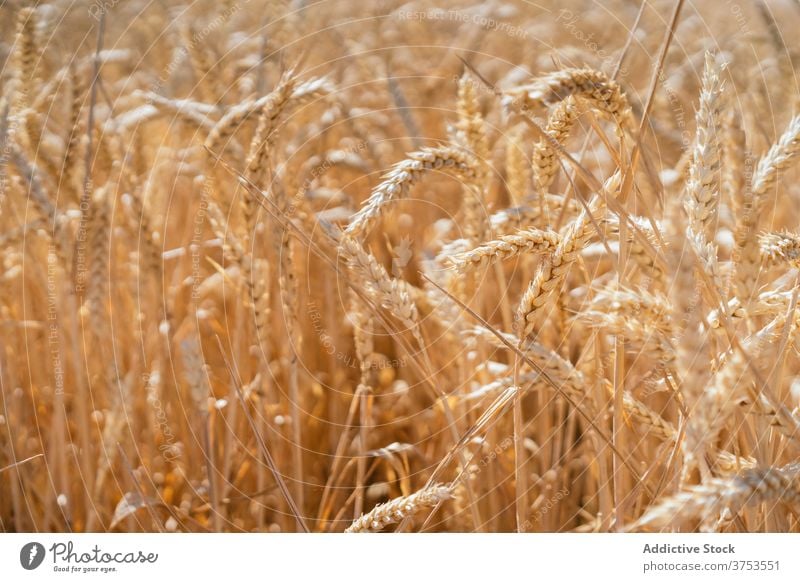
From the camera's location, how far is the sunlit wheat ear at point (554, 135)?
0.59 m

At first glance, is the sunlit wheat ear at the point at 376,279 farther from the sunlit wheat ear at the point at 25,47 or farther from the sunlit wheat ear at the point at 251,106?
the sunlit wheat ear at the point at 25,47

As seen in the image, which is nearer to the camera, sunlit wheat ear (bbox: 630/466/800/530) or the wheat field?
sunlit wheat ear (bbox: 630/466/800/530)

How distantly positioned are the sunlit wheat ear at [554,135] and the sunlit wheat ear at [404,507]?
13.6 inches

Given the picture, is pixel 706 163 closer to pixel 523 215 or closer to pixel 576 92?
pixel 576 92

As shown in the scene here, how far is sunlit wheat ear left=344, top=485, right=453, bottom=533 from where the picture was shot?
572 mm

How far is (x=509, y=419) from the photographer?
977 millimetres

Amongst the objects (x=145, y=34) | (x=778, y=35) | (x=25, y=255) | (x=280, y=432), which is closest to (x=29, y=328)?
(x=25, y=255)
